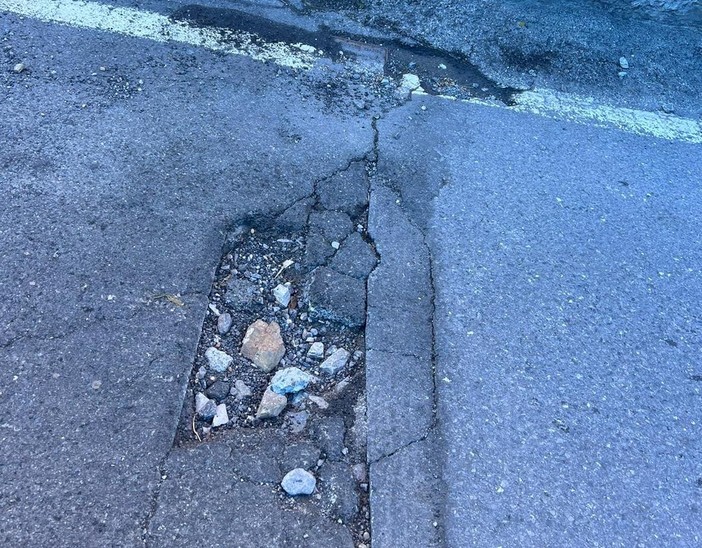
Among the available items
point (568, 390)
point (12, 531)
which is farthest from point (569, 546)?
point (12, 531)

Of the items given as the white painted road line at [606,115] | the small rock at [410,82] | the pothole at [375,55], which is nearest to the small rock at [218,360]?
the pothole at [375,55]

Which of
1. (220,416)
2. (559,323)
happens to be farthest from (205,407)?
(559,323)

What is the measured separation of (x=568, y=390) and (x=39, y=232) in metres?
2.57

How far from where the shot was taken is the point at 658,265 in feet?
10.7

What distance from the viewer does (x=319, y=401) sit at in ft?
8.34

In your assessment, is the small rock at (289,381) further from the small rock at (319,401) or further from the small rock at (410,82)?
the small rock at (410,82)

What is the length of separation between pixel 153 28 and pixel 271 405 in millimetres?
2959

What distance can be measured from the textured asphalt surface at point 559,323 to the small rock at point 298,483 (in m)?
0.52

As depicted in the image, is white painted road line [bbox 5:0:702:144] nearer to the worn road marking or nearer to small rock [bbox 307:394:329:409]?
the worn road marking

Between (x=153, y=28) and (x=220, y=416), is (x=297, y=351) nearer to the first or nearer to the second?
(x=220, y=416)

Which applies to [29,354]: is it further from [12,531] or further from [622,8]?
[622,8]

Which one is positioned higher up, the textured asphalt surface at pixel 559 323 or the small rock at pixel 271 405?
the textured asphalt surface at pixel 559 323

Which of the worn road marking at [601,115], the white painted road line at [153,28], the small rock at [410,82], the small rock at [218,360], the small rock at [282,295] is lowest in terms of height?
the small rock at [218,360]

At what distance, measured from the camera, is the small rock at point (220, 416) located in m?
2.40
